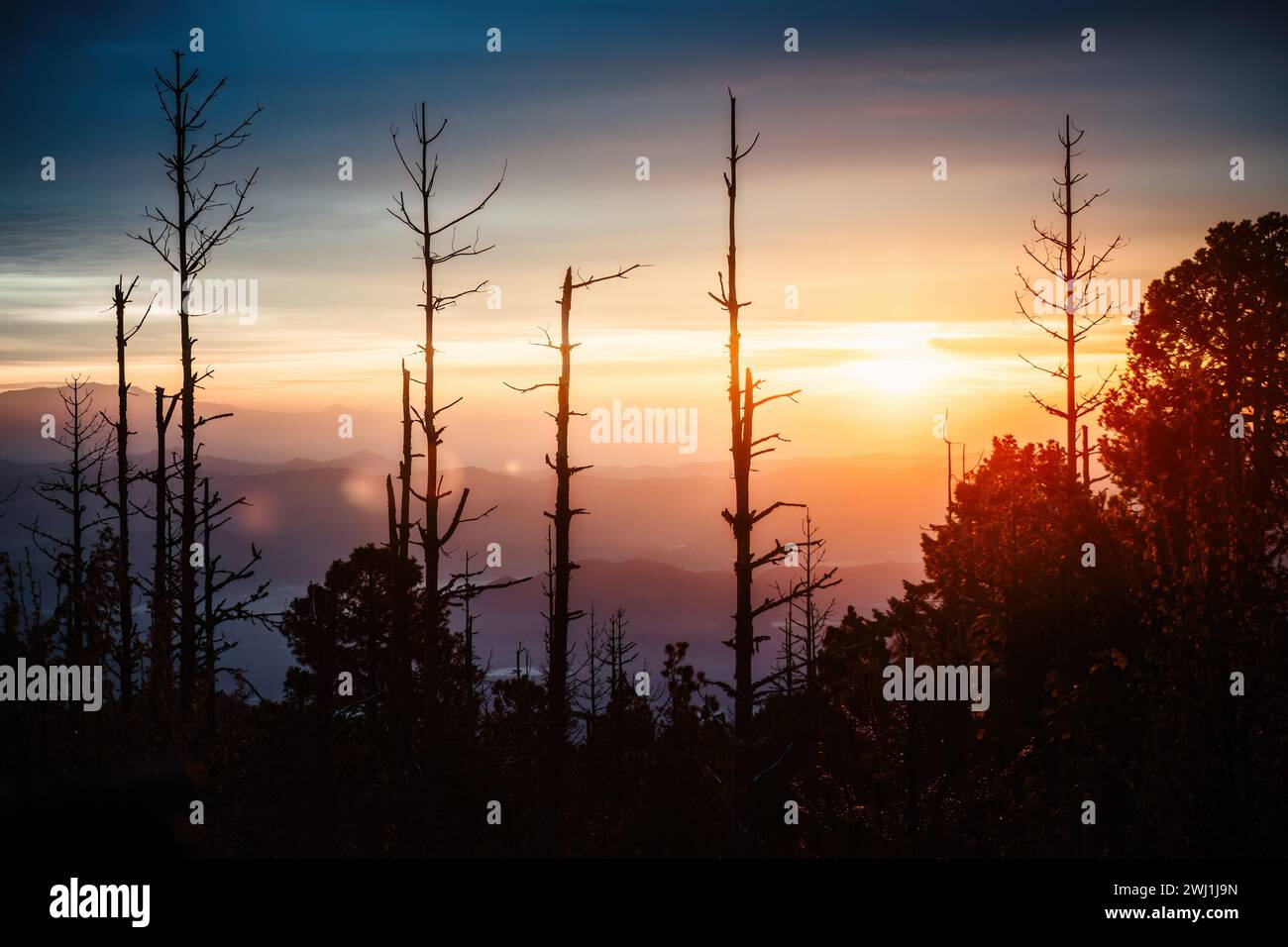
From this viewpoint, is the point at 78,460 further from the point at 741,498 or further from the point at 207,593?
the point at 741,498

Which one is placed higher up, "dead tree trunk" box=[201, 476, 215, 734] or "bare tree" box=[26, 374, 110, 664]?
"bare tree" box=[26, 374, 110, 664]

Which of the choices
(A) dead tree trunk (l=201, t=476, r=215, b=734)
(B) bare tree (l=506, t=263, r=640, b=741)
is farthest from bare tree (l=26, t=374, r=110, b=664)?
(B) bare tree (l=506, t=263, r=640, b=741)

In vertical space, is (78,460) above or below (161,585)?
above

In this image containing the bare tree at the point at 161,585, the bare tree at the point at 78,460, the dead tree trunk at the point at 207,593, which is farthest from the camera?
the bare tree at the point at 78,460

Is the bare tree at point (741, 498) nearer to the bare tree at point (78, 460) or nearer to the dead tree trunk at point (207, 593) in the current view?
the dead tree trunk at point (207, 593)

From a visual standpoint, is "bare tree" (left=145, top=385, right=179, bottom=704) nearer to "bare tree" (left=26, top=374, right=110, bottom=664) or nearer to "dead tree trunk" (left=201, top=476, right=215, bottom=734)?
"dead tree trunk" (left=201, top=476, right=215, bottom=734)

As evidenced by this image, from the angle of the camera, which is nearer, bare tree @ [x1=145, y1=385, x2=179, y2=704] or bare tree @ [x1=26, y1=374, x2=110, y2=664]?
bare tree @ [x1=145, y1=385, x2=179, y2=704]

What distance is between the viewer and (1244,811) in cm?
1096

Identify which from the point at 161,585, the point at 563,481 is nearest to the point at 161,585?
the point at 161,585

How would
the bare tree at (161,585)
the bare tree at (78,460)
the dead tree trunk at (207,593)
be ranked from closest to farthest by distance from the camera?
1. the bare tree at (161,585)
2. the dead tree trunk at (207,593)
3. the bare tree at (78,460)

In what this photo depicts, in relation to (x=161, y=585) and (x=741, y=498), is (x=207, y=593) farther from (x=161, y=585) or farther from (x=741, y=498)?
(x=741, y=498)

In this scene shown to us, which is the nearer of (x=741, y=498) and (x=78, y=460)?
(x=741, y=498)

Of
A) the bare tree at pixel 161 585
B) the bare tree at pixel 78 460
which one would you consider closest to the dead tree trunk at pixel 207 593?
the bare tree at pixel 161 585
